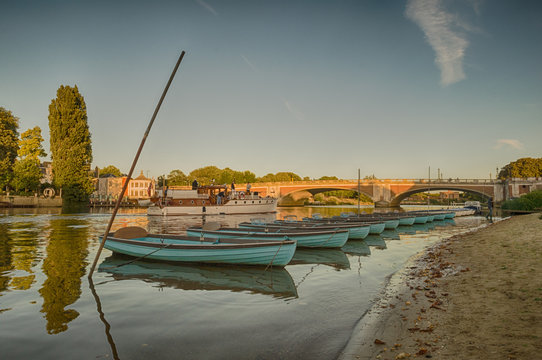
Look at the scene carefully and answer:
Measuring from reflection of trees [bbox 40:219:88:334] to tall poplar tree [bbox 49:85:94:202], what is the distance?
4682cm

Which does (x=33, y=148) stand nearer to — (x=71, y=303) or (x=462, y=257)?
(x=71, y=303)

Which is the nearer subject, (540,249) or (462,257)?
(540,249)

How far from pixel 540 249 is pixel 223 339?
1175 cm

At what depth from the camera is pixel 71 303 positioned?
367 inches

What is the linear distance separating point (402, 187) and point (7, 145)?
7767cm

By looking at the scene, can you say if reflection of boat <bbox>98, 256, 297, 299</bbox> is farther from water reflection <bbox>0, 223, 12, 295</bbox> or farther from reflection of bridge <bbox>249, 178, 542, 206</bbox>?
reflection of bridge <bbox>249, 178, 542, 206</bbox>

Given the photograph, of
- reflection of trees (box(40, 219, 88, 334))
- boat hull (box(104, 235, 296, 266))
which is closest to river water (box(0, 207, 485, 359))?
reflection of trees (box(40, 219, 88, 334))

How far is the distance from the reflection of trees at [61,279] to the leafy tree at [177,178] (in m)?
122

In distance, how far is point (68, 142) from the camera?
203 ft

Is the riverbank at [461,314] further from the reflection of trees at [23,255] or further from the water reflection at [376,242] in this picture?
the reflection of trees at [23,255]

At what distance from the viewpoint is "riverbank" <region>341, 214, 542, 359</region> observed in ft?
17.7

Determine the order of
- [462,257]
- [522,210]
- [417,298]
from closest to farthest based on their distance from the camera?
[417,298] → [462,257] → [522,210]

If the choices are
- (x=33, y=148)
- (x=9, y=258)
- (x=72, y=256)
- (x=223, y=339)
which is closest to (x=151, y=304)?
(x=223, y=339)

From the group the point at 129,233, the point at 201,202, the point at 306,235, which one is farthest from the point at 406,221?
the point at 201,202
